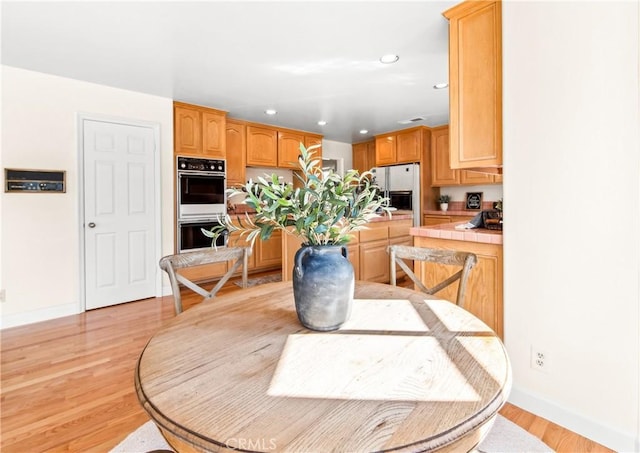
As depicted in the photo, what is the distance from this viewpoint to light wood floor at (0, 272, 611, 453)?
1.55 metres

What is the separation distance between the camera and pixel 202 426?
57 cm

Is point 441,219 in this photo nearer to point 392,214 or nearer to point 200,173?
point 392,214

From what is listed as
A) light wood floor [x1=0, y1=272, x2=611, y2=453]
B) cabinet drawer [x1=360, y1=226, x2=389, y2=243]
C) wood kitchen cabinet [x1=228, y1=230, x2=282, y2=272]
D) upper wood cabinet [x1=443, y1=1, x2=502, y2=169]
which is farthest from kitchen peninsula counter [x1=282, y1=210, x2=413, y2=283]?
upper wood cabinet [x1=443, y1=1, x2=502, y2=169]

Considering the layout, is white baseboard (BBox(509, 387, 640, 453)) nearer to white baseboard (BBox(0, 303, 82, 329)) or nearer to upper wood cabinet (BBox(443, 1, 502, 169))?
upper wood cabinet (BBox(443, 1, 502, 169))

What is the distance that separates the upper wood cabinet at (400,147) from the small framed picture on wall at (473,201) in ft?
3.56

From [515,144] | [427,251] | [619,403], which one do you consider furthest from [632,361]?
[515,144]

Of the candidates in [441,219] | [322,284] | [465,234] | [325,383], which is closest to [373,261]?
[465,234]

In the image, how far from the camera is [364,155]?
657 centimetres

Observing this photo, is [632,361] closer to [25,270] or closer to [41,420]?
[41,420]

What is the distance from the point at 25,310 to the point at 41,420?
72.9 inches

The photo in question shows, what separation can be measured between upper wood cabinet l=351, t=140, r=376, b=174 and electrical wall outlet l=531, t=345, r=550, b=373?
4949mm

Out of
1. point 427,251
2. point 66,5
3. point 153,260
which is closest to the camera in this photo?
point 427,251

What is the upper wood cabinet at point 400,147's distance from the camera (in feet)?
17.4

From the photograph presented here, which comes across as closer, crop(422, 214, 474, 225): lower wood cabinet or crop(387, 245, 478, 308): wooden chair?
crop(387, 245, 478, 308): wooden chair
